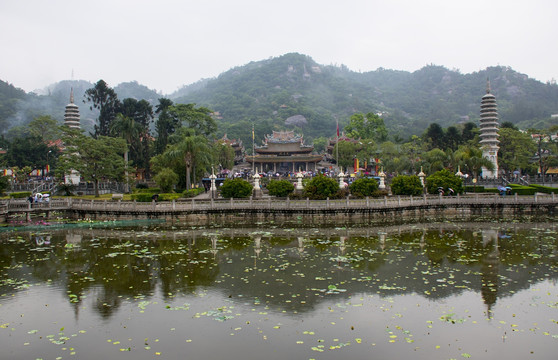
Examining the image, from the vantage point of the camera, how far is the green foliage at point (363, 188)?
3528cm

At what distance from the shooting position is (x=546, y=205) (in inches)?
1284

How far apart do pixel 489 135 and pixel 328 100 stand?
117263mm

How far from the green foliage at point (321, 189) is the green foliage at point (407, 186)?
5.29 meters

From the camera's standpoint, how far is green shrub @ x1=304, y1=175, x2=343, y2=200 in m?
34.3

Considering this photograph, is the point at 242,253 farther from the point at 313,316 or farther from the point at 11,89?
the point at 11,89

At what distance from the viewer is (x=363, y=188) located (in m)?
35.3

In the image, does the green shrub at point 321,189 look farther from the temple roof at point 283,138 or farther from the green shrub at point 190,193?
the temple roof at point 283,138

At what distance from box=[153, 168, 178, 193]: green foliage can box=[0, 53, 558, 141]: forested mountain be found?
2565 inches

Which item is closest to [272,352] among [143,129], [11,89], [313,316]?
[313,316]

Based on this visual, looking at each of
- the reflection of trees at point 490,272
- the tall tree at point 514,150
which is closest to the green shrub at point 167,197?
the reflection of trees at point 490,272

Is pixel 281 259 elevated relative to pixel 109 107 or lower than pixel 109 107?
lower

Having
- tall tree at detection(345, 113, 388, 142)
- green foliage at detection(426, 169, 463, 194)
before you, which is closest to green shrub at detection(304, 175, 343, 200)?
green foliage at detection(426, 169, 463, 194)

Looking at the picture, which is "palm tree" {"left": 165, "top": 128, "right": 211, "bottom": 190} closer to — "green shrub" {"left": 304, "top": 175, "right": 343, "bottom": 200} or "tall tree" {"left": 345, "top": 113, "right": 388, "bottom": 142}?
"green shrub" {"left": 304, "top": 175, "right": 343, "bottom": 200}

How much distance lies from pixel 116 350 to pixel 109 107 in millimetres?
53331
